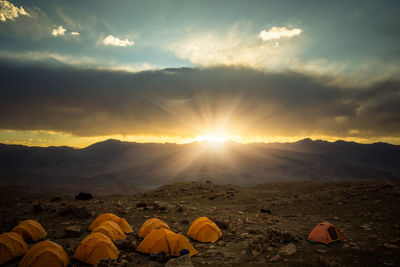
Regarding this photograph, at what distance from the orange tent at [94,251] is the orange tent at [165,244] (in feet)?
4.96

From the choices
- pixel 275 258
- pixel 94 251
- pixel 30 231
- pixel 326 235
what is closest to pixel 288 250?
pixel 275 258

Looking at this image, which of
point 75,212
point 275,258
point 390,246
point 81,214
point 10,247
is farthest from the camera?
point 75,212

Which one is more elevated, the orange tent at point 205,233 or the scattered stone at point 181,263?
the scattered stone at point 181,263

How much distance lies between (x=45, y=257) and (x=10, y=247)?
2.73 meters

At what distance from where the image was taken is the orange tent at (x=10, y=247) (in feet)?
31.4

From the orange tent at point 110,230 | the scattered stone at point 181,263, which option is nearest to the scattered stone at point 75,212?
the orange tent at point 110,230

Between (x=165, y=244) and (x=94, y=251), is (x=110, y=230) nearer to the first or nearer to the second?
(x=94, y=251)

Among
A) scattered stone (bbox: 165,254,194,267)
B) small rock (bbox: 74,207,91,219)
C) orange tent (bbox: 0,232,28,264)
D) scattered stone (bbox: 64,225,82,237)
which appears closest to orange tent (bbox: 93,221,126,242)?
scattered stone (bbox: 64,225,82,237)

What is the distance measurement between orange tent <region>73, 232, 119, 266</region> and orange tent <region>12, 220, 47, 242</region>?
196 inches

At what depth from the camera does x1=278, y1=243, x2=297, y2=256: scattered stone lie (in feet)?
32.0

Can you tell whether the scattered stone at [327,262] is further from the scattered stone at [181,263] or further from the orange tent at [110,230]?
the orange tent at [110,230]

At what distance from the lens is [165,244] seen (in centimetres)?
1052

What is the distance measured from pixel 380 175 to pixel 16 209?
236347mm

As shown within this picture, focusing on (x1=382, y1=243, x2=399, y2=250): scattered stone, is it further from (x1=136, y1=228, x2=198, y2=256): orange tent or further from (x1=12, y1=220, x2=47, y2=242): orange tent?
(x1=12, y1=220, x2=47, y2=242): orange tent
